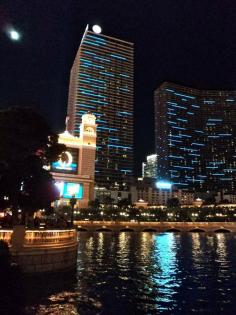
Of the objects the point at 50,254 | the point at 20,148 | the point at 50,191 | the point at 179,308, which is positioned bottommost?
the point at 179,308

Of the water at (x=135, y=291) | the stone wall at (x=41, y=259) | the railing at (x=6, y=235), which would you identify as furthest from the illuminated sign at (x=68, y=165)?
the railing at (x=6, y=235)

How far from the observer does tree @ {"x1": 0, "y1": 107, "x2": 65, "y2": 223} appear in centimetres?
2883

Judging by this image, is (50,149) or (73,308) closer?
(73,308)

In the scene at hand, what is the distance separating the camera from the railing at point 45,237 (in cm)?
2630

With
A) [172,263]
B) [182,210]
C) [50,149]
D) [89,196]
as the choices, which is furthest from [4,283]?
[89,196]

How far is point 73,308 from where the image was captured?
1888 cm

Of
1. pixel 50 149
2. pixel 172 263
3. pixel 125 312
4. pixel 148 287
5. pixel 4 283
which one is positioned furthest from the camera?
pixel 172 263

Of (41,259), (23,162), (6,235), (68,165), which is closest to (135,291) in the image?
(41,259)

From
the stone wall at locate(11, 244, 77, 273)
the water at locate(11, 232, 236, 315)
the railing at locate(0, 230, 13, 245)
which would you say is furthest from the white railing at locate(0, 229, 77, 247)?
the water at locate(11, 232, 236, 315)

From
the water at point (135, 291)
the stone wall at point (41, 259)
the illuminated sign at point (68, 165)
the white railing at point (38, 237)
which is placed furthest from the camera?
the illuminated sign at point (68, 165)

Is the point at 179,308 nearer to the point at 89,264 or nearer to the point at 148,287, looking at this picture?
the point at 148,287

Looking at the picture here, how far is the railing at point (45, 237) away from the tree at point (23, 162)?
331 cm

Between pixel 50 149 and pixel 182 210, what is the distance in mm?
132543

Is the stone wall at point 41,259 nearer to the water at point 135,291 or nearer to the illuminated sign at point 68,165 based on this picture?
the water at point 135,291
